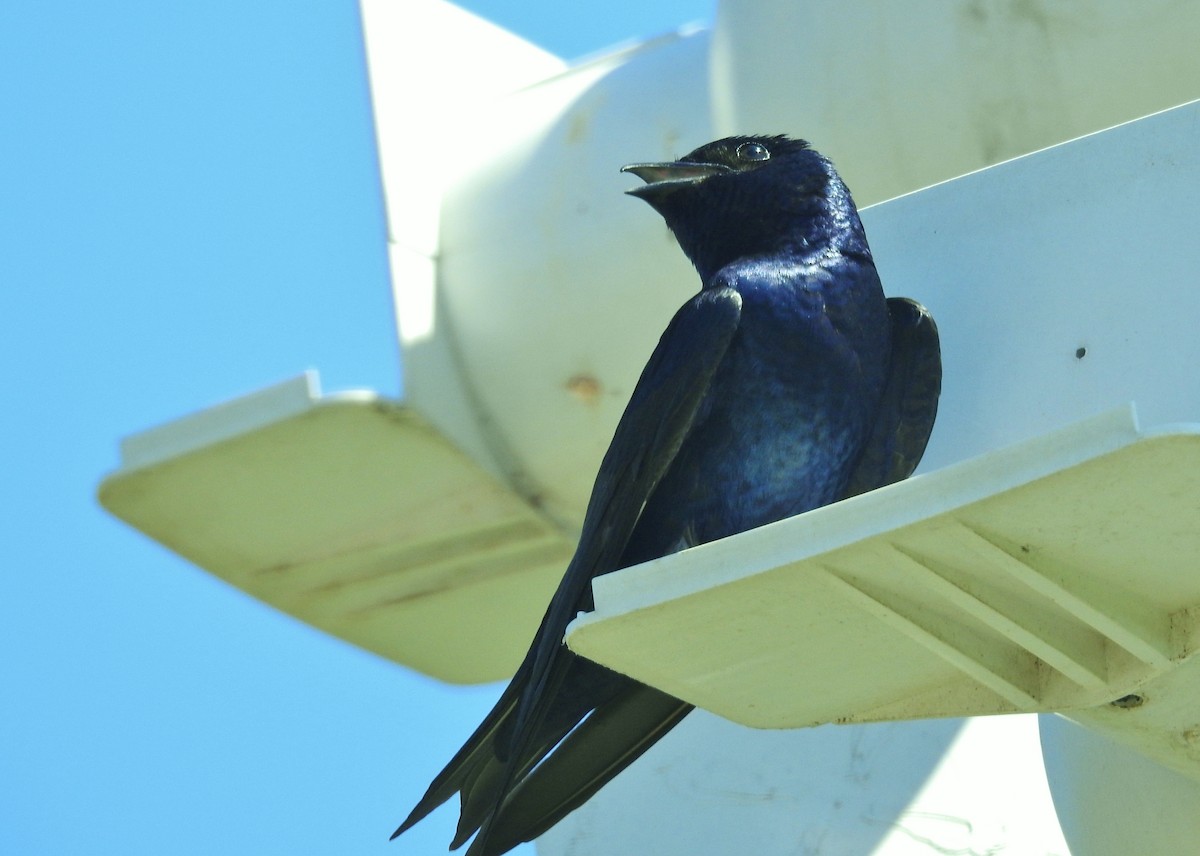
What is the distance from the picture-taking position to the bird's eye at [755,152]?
367 cm

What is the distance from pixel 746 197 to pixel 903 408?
1.78 feet

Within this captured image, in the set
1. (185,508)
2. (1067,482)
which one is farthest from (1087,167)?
(185,508)

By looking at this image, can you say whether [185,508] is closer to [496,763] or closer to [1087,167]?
[496,763]

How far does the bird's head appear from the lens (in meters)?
3.53

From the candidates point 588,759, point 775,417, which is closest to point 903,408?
point 775,417

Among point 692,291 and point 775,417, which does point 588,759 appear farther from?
Answer: point 692,291

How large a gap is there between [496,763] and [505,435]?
149 cm

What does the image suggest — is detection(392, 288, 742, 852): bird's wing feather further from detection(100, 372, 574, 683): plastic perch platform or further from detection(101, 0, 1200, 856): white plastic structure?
detection(100, 372, 574, 683): plastic perch platform

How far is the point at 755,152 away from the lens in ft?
12.0

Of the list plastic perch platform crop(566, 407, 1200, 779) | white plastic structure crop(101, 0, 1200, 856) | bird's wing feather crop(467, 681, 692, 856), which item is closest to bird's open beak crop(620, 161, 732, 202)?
white plastic structure crop(101, 0, 1200, 856)

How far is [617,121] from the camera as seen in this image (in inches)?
166

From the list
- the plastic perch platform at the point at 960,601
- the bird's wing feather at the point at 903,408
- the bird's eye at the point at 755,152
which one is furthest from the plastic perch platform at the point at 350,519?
the plastic perch platform at the point at 960,601

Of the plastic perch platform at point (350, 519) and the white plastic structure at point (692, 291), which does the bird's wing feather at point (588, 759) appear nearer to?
the white plastic structure at point (692, 291)

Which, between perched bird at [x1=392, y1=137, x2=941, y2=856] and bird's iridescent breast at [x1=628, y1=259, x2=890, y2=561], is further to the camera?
bird's iridescent breast at [x1=628, y1=259, x2=890, y2=561]
